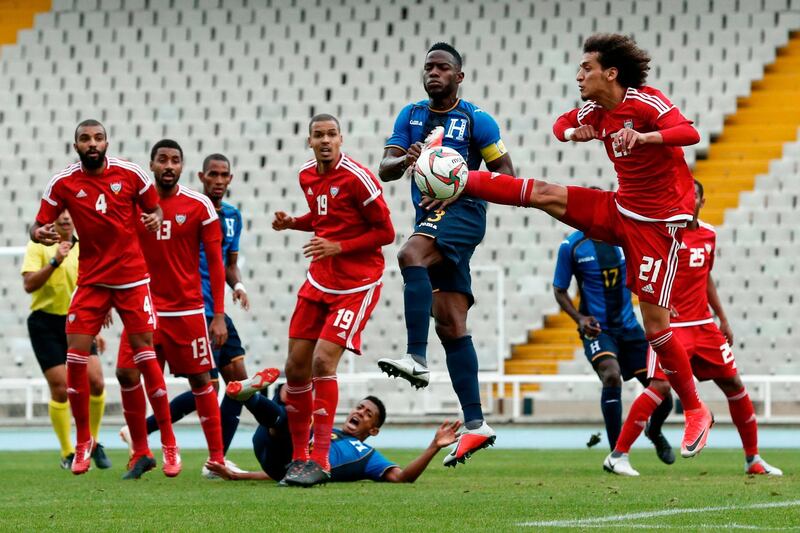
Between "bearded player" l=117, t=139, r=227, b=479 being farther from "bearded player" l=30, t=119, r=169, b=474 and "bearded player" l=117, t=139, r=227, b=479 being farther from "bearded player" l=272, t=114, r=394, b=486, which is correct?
"bearded player" l=272, t=114, r=394, b=486

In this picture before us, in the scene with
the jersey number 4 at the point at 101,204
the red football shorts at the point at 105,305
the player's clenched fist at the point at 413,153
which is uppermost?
the player's clenched fist at the point at 413,153

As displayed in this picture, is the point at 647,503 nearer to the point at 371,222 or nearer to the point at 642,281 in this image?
the point at 642,281

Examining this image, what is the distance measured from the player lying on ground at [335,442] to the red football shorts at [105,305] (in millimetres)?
954

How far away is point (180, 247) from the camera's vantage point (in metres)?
9.40

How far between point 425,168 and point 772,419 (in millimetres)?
12457

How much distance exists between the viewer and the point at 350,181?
829 centimetres

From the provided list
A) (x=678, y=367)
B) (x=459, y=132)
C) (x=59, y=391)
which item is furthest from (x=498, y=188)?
(x=59, y=391)

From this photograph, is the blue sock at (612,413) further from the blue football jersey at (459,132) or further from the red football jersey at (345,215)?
the blue football jersey at (459,132)

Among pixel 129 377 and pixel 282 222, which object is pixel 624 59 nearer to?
pixel 282 222

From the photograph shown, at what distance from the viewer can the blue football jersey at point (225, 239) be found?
10.3 metres

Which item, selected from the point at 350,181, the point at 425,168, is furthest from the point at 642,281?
the point at 350,181

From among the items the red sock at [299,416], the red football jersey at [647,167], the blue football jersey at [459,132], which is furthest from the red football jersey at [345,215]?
the red football jersey at [647,167]

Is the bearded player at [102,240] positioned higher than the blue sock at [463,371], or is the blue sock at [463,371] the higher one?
the bearded player at [102,240]

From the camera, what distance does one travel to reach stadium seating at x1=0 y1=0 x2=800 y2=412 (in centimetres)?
2048
